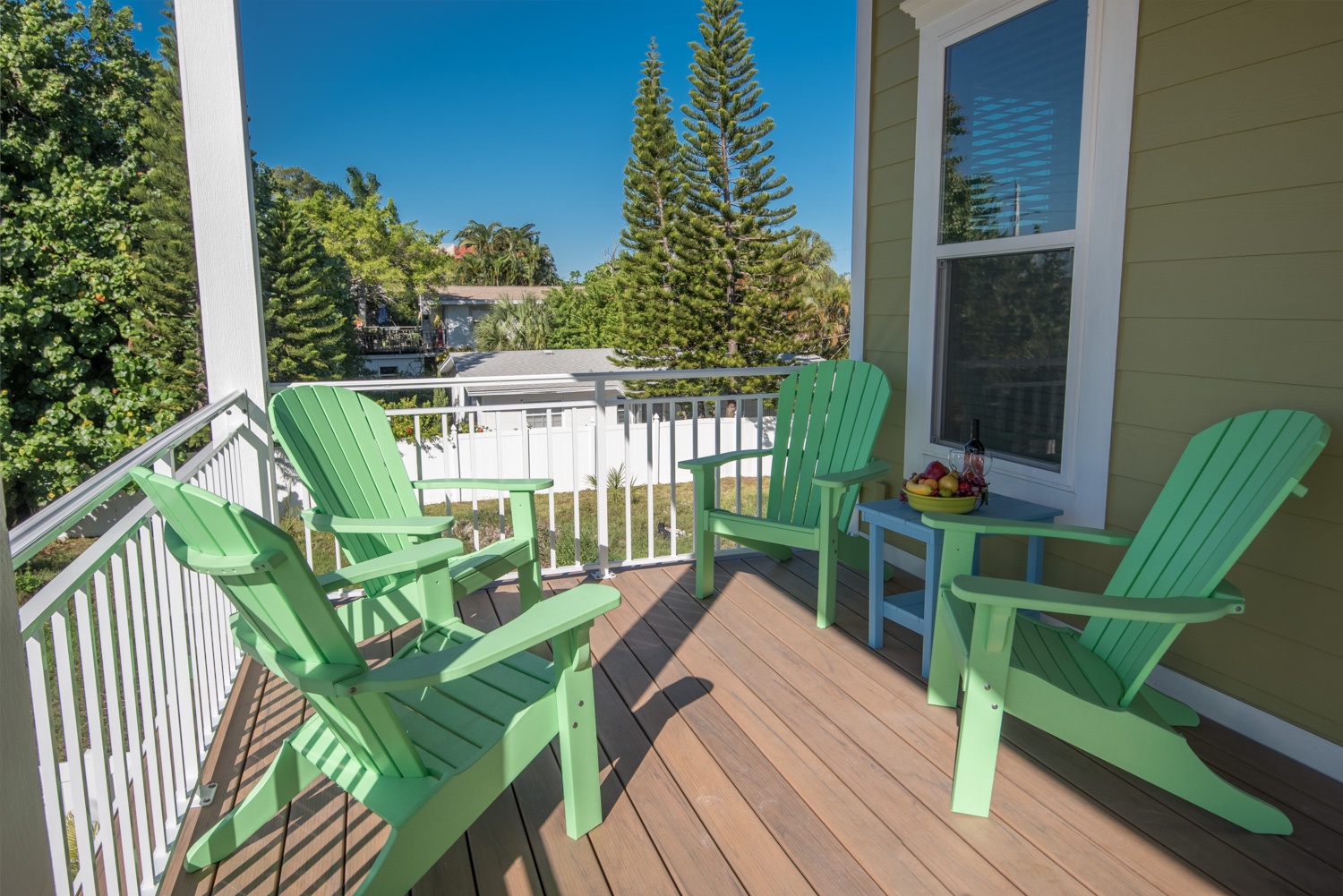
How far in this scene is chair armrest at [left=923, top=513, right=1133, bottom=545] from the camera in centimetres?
234

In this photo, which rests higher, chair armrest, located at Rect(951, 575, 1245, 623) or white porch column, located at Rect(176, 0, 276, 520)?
white porch column, located at Rect(176, 0, 276, 520)

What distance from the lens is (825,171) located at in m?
30.5

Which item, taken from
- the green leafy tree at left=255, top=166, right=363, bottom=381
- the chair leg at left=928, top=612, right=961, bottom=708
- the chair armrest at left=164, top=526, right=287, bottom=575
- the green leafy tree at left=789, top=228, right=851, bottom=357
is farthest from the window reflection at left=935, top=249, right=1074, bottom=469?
the green leafy tree at left=255, top=166, right=363, bottom=381

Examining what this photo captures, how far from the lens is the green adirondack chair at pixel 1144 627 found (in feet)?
6.14

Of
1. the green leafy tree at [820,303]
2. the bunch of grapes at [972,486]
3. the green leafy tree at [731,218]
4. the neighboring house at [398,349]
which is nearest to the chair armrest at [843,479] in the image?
the bunch of grapes at [972,486]

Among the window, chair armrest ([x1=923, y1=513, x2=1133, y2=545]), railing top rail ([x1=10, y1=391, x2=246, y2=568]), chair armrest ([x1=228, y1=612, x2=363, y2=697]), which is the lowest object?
the window

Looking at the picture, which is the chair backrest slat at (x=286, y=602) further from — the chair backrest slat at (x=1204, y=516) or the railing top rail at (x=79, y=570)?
the chair backrest slat at (x=1204, y=516)

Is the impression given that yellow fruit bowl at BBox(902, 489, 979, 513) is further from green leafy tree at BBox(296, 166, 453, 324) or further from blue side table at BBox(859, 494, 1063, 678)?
green leafy tree at BBox(296, 166, 453, 324)

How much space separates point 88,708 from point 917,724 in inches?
80.6

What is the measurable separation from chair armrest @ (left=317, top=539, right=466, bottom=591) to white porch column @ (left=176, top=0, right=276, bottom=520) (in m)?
1.19

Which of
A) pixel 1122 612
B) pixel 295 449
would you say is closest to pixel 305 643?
pixel 295 449

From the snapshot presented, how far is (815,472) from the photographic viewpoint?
3584 millimetres

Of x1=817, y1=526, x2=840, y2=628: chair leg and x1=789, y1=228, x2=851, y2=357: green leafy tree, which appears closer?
x1=817, y1=526, x2=840, y2=628: chair leg

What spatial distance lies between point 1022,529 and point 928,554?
43cm
